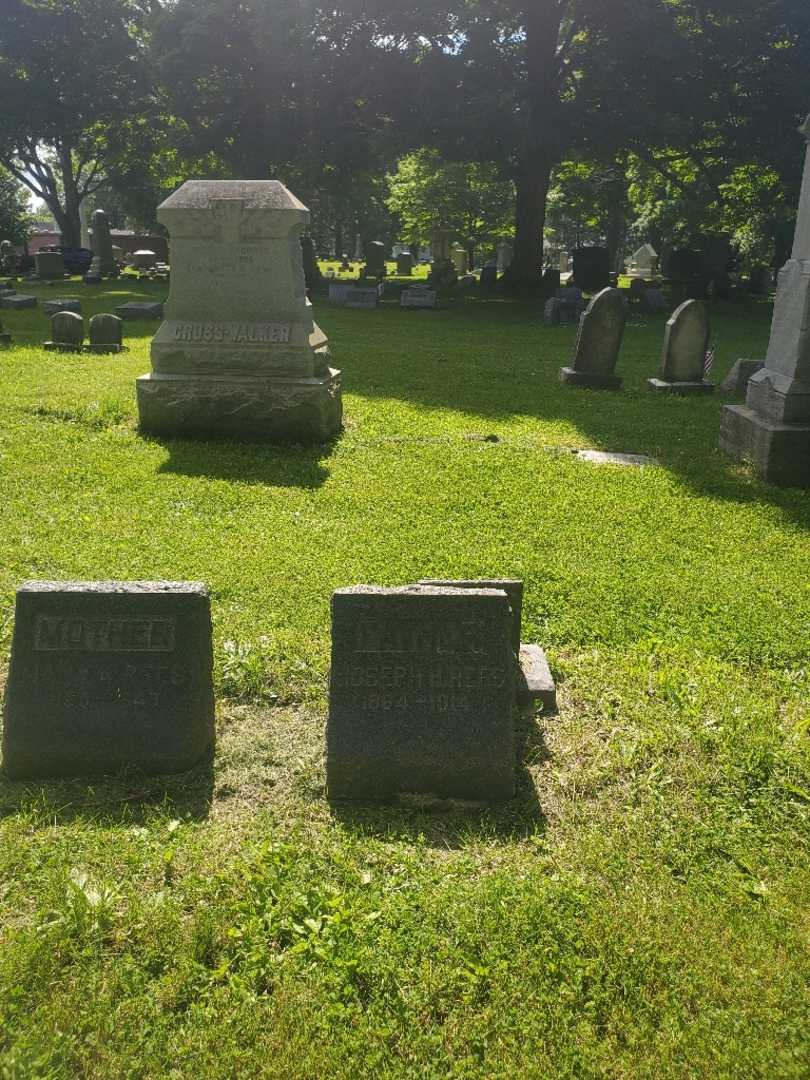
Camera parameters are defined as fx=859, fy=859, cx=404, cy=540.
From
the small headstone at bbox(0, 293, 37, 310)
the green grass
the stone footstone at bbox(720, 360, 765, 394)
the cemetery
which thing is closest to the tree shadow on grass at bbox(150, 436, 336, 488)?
the cemetery

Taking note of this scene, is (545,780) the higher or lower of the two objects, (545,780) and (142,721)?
Result: the lower

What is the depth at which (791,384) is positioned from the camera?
7.68 meters

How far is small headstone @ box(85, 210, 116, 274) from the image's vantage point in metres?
31.8

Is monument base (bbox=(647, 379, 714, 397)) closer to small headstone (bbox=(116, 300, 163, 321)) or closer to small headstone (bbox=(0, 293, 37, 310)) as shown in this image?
small headstone (bbox=(116, 300, 163, 321))

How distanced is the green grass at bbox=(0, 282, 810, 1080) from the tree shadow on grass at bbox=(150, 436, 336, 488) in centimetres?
68

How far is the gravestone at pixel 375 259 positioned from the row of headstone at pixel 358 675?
32.1m

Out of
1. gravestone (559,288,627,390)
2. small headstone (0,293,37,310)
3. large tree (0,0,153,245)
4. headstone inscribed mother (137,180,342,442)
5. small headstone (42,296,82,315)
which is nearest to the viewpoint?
headstone inscribed mother (137,180,342,442)

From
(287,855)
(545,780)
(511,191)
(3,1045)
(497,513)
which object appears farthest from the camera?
(511,191)

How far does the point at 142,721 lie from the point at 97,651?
0.33 m

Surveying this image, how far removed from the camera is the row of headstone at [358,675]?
3271 millimetres

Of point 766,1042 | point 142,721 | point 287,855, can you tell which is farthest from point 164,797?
point 766,1042

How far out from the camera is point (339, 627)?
3.27 meters

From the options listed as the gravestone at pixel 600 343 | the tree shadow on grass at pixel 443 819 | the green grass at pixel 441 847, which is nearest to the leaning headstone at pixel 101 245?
the gravestone at pixel 600 343

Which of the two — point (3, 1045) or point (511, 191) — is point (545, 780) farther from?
point (511, 191)
